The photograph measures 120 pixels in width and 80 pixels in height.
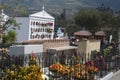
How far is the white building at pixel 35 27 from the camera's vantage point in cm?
3978

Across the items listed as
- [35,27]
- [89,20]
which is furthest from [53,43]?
[89,20]

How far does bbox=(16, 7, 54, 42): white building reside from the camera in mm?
39781

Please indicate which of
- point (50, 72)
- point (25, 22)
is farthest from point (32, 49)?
point (25, 22)

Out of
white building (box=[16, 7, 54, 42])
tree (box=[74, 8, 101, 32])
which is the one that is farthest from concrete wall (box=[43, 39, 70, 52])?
tree (box=[74, 8, 101, 32])

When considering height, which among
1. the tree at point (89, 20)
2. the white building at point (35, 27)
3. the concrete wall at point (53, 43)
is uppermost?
the concrete wall at point (53, 43)

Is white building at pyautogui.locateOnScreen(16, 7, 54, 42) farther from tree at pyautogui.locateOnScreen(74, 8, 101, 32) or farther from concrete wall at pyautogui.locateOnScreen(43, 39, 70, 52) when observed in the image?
tree at pyautogui.locateOnScreen(74, 8, 101, 32)

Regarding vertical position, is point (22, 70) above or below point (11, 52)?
above

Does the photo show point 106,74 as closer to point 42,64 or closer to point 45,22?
point 42,64

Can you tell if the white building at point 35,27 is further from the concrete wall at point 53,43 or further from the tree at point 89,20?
the tree at point 89,20

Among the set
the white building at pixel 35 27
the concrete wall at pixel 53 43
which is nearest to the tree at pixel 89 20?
the white building at pixel 35 27

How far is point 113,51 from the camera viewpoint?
89.9 feet

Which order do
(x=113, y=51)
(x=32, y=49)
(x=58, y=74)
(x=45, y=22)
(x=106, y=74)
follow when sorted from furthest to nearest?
(x=45, y=22) < (x=113, y=51) < (x=106, y=74) < (x=32, y=49) < (x=58, y=74)

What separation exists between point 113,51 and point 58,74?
13217mm

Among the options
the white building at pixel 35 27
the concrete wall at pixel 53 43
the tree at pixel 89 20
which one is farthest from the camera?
the tree at pixel 89 20
